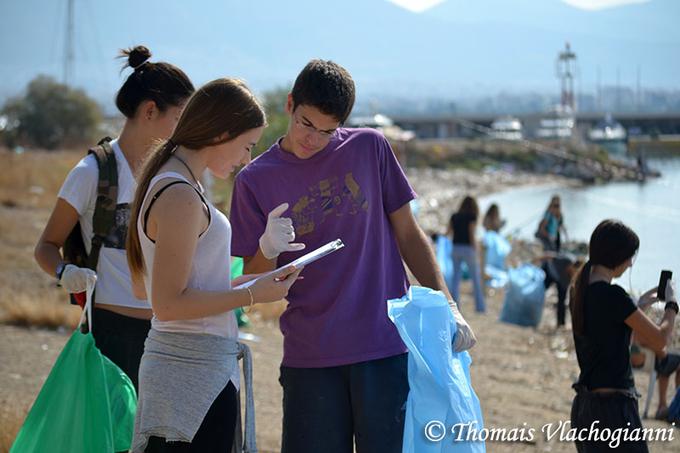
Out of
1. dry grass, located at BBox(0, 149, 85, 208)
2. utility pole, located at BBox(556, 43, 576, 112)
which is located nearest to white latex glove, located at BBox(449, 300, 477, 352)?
dry grass, located at BBox(0, 149, 85, 208)

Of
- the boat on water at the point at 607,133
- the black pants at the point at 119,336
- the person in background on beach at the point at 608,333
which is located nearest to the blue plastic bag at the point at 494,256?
the boat on water at the point at 607,133

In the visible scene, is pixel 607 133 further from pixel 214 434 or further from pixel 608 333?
pixel 214 434

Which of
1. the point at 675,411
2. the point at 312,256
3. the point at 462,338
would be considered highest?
the point at 312,256

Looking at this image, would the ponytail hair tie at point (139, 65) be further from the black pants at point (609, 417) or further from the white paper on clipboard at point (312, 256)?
the black pants at point (609, 417)

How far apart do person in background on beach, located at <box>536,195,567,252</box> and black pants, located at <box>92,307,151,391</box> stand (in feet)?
32.9

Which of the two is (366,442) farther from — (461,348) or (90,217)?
(90,217)

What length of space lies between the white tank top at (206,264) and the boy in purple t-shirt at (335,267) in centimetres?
38

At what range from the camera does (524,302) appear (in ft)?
38.6

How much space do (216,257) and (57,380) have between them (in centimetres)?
100

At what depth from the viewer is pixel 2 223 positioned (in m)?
17.9

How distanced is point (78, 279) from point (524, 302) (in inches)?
363

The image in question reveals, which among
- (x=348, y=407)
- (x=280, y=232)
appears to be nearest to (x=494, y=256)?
(x=348, y=407)

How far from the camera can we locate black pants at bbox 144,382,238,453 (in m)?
2.57

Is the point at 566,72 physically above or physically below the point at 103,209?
above
